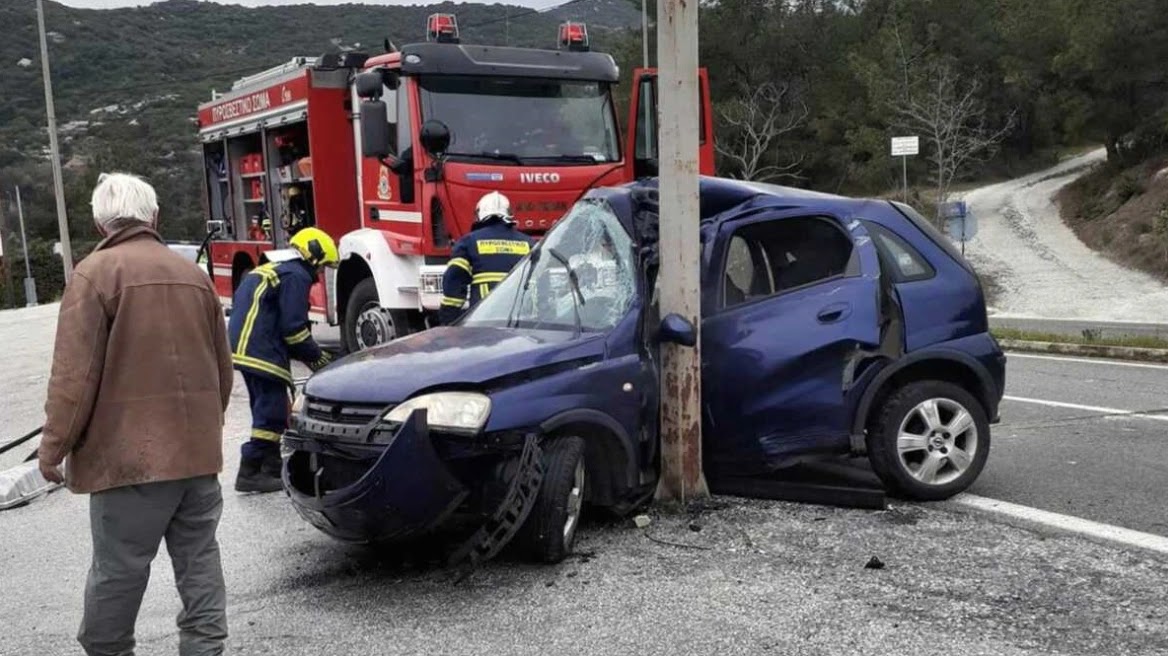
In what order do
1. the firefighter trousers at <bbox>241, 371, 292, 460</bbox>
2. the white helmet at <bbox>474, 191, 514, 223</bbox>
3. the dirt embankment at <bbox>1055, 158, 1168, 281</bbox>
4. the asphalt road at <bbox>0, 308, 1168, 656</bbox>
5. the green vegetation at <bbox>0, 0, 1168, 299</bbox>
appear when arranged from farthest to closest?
the green vegetation at <bbox>0, 0, 1168, 299</bbox> → the dirt embankment at <bbox>1055, 158, 1168, 281</bbox> → the white helmet at <bbox>474, 191, 514, 223</bbox> → the firefighter trousers at <bbox>241, 371, 292, 460</bbox> → the asphalt road at <bbox>0, 308, 1168, 656</bbox>

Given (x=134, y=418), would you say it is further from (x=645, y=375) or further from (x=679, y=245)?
(x=679, y=245)

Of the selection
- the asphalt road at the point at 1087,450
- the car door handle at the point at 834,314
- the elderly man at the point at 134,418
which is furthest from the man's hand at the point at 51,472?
the asphalt road at the point at 1087,450

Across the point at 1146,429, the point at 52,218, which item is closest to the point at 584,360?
the point at 1146,429

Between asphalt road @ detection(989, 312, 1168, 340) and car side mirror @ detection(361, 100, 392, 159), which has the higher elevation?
car side mirror @ detection(361, 100, 392, 159)

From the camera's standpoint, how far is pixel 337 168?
10.9m

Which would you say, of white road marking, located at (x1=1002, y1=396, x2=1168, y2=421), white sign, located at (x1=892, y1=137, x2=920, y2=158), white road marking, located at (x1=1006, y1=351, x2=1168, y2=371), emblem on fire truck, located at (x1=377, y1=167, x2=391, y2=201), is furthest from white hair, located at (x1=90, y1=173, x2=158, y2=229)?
white sign, located at (x1=892, y1=137, x2=920, y2=158)

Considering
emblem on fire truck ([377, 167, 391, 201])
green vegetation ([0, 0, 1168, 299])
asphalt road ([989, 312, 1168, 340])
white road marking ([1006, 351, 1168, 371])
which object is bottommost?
asphalt road ([989, 312, 1168, 340])

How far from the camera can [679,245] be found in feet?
18.3

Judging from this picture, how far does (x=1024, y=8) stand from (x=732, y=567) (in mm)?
42354

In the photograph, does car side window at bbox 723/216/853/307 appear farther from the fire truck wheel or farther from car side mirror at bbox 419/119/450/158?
the fire truck wheel

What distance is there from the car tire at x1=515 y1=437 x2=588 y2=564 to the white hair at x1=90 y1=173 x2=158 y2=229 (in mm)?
1968

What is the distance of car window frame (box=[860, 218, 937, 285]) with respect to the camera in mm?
5867

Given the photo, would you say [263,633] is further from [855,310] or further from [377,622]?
[855,310]

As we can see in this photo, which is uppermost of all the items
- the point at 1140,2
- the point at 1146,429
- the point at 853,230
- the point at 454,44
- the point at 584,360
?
the point at 1140,2
